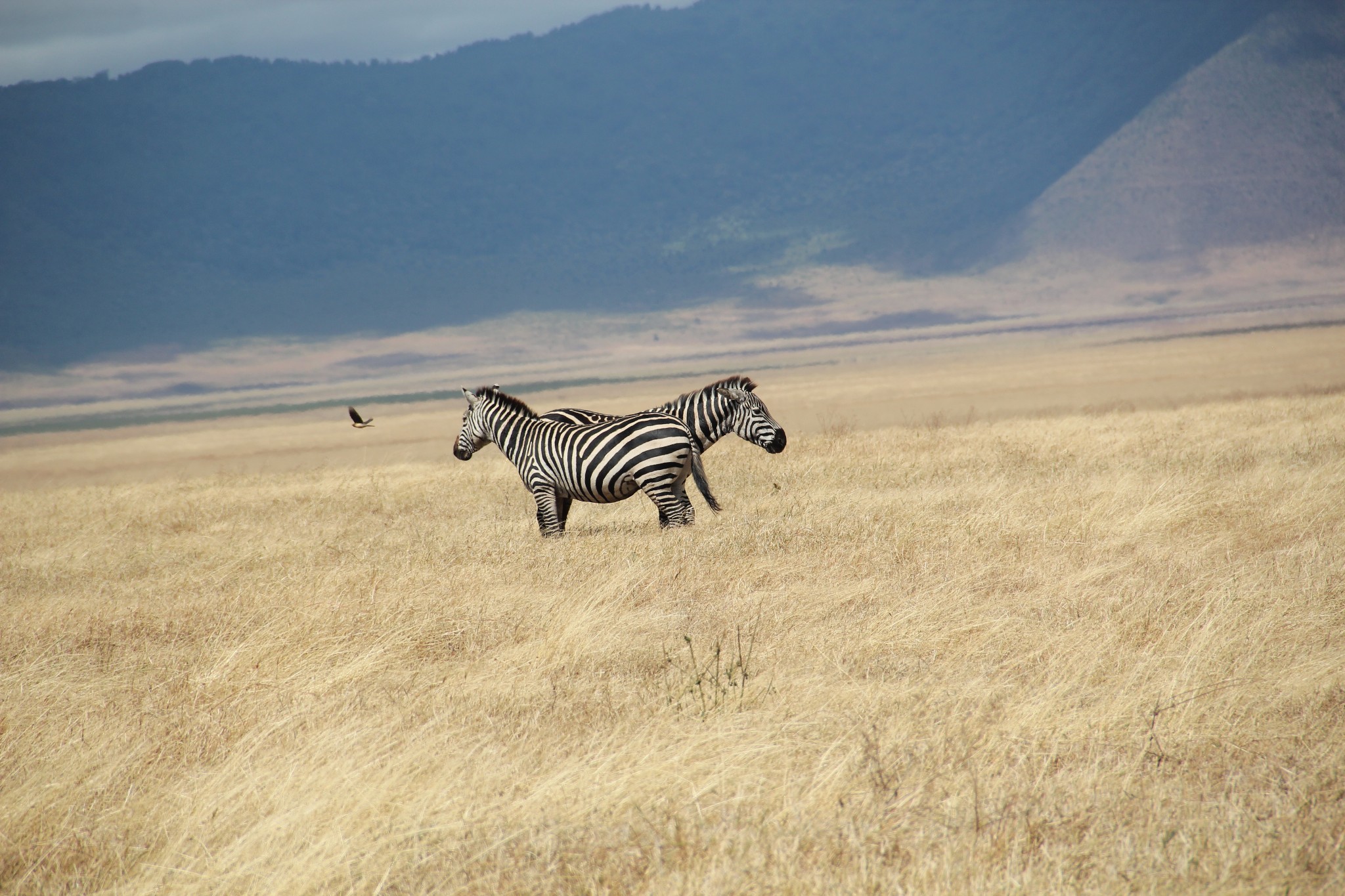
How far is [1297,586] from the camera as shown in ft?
23.6

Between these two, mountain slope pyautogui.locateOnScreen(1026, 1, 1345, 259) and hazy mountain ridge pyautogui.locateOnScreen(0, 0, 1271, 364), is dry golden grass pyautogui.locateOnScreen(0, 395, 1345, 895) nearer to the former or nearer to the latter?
hazy mountain ridge pyautogui.locateOnScreen(0, 0, 1271, 364)

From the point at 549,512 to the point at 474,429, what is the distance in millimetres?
1628

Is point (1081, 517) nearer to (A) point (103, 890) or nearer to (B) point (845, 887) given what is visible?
(B) point (845, 887)

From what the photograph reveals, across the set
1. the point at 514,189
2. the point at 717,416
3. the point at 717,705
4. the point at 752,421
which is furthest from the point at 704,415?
the point at 514,189

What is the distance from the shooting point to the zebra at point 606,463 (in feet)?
34.1

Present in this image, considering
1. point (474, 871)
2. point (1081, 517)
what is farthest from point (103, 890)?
point (1081, 517)

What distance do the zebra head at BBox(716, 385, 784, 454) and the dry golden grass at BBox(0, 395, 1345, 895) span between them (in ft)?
2.37

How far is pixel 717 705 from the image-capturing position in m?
5.63

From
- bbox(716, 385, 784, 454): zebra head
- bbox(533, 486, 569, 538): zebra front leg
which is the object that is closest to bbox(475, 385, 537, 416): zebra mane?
bbox(533, 486, 569, 538): zebra front leg

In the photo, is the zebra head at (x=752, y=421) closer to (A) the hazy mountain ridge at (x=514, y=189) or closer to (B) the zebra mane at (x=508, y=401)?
(B) the zebra mane at (x=508, y=401)

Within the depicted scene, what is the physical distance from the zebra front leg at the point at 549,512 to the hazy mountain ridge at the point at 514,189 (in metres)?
124

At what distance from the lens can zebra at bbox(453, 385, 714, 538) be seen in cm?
1041

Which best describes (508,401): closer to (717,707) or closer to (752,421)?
(752,421)

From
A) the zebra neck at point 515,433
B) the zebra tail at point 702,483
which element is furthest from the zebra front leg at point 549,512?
the zebra tail at point 702,483
